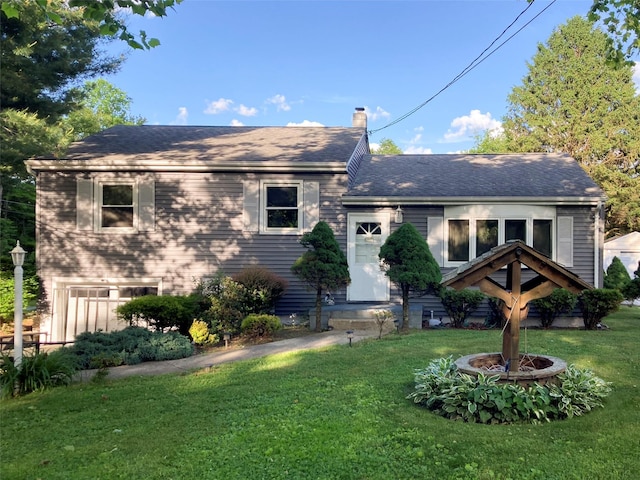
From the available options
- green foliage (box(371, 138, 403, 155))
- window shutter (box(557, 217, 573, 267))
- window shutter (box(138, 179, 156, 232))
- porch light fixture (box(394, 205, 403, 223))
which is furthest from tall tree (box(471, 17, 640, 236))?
window shutter (box(138, 179, 156, 232))

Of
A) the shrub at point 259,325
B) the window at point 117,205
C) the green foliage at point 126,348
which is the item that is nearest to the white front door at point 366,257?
the shrub at point 259,325

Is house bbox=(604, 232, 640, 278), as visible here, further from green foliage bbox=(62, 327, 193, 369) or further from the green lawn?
green foliage bbox=(62, 327, 193, 369)

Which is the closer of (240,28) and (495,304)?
(495,304)

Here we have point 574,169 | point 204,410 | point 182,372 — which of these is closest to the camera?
point 204,410

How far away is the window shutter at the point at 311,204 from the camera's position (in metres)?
11.6

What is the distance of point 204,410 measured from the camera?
4.94 meters

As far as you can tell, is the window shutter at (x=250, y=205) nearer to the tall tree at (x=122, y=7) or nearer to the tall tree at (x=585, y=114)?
the tall tree at (x=122, y=7)

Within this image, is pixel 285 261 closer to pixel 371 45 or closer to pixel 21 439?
pixel 21 439

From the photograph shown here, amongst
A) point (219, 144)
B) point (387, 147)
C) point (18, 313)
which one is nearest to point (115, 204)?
point (219, 144)

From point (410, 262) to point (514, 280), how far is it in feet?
14.8

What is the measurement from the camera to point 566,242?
11195 mm

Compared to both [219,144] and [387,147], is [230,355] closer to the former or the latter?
[219,144]

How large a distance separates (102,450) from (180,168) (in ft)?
28.3

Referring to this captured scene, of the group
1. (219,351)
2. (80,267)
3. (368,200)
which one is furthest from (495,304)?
(80,267)
